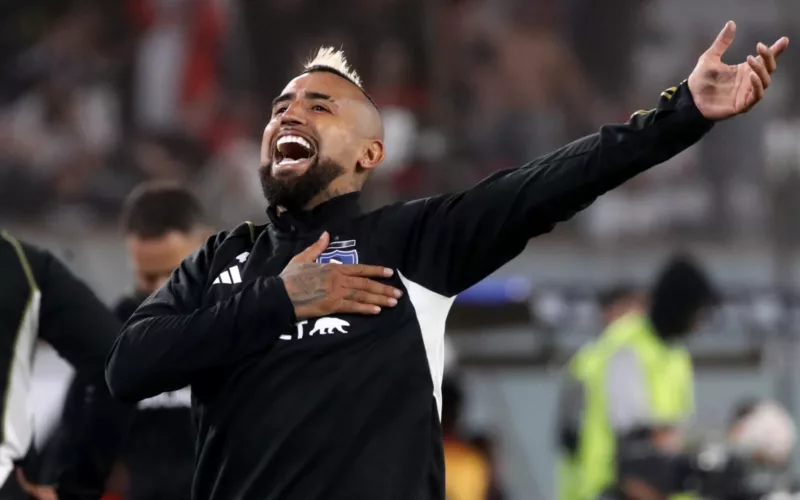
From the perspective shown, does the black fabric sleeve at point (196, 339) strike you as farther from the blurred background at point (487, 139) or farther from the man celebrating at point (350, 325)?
the blurred background at point (487, 139)

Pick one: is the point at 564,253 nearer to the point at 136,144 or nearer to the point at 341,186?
the point at 136,144

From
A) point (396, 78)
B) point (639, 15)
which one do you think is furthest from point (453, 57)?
point (639, 15)

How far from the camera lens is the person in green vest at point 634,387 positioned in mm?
6590

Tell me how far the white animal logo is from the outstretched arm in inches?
6.6

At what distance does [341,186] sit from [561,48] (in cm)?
708

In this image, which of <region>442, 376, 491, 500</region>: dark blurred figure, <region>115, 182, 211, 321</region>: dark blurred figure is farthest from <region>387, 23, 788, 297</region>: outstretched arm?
<region>442, 376, 491, 500</region>: dark blurred figure

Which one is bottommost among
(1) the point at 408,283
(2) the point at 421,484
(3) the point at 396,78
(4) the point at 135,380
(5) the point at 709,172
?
(2) the point at 421,484

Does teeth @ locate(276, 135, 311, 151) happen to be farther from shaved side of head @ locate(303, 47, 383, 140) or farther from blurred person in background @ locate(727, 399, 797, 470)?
blurred person in background @ locate(727, 399, 797, 470)

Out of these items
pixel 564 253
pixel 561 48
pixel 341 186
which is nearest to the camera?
pixel 341 186

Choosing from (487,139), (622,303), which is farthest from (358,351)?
(487,139)

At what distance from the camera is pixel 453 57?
977 centimetres

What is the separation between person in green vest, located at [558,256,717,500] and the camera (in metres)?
6.59

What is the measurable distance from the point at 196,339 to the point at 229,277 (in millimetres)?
234

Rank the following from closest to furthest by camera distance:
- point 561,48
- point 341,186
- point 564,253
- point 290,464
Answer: point 290,464, point 341,186, point 564,253, point 561,48
